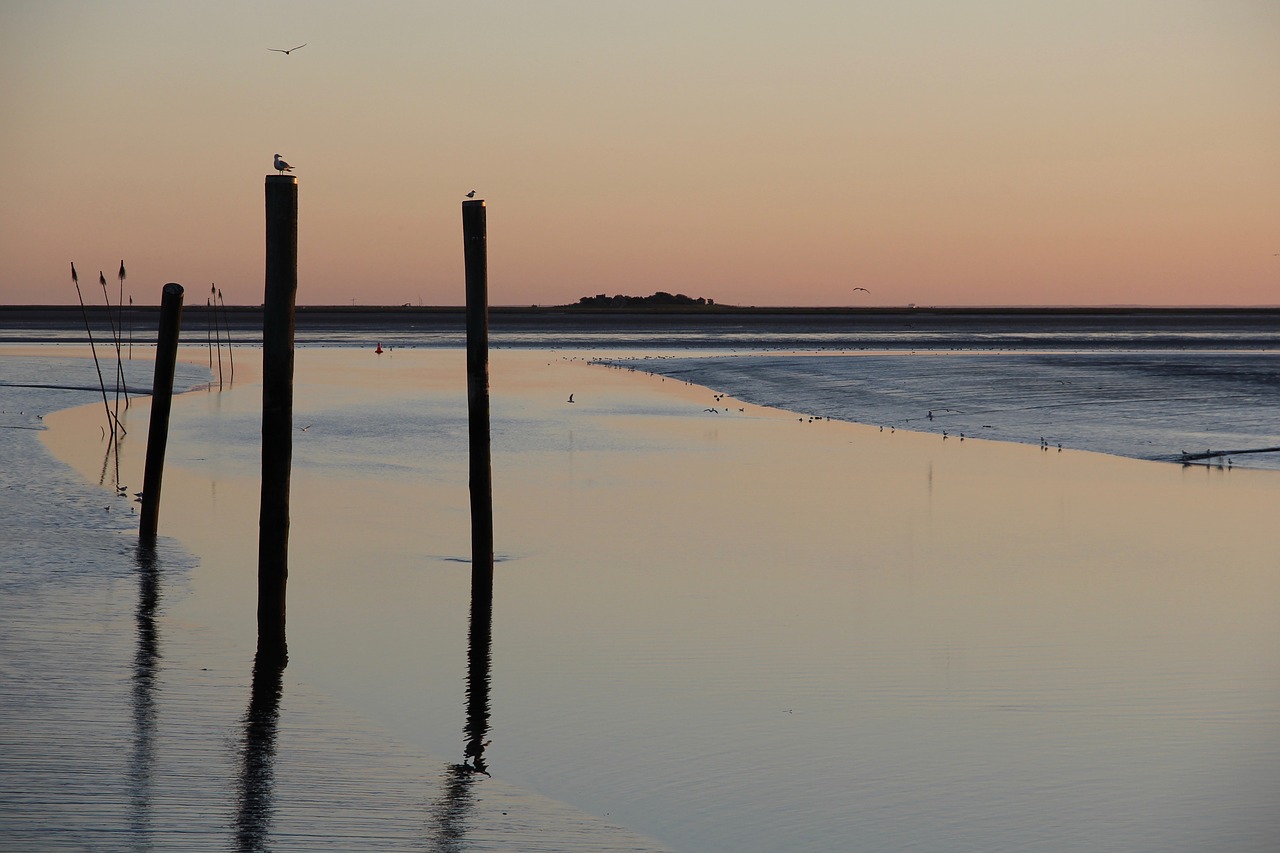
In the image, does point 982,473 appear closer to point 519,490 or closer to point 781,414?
point 519,490

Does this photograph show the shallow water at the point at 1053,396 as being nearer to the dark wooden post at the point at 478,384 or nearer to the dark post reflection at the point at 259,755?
the dark wooden post at the point at 478,384

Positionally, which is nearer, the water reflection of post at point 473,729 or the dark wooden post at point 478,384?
the water reflection of post at point 473,729

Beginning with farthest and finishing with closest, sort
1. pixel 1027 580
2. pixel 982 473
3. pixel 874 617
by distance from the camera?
pixel 982 473
pixel 1027 580
pixel 874 617

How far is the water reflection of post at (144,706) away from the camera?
249 inches

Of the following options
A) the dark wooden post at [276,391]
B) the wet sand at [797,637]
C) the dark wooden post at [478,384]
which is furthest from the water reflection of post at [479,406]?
the dark wooden post at [276,391]

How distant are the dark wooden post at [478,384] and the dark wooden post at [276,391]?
6.92ft

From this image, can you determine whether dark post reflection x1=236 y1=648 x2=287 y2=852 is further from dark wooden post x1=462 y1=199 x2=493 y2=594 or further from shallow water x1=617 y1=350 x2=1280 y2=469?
shallow water x1=617 y1=350 x2=1280 y2=469

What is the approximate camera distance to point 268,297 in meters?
10.2

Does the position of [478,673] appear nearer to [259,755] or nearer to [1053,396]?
[259,755]

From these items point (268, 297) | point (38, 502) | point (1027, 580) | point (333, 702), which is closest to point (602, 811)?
point (333, 702)

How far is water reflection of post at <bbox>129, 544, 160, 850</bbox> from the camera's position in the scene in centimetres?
632

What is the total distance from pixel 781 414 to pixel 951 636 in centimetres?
2207

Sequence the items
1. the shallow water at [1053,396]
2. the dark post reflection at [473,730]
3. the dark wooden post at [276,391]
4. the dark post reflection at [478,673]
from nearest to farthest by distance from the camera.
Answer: the dark post reflection at [473,730], the dark post reflection at [478,673], the dark wooden post at [276,391], the shallow water at [1053,396]

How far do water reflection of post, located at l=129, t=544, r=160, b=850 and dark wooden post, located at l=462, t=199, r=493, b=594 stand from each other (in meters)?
2.84
